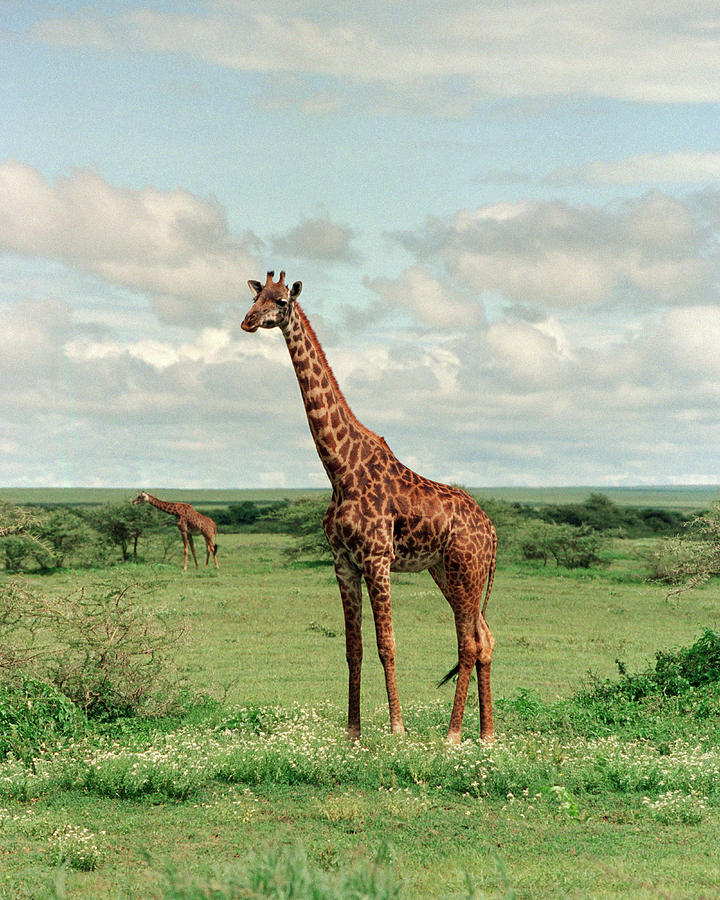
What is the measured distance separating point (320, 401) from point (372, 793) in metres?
4.12

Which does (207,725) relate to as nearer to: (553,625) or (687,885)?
(687,885)

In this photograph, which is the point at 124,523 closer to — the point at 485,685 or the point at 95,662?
the point at 95,662

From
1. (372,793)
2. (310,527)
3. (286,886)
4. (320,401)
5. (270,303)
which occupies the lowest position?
(372,793)

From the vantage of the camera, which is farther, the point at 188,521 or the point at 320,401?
the point at 188,521

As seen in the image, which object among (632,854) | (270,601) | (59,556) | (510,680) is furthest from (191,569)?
(632,854)

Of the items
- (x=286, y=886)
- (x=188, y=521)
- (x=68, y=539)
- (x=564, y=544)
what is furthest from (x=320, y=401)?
(x=68, y=539)

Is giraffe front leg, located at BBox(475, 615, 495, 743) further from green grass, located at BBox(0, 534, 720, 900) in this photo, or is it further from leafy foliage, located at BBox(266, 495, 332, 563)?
leafy foliage, located at BBox(266, 495, 332, 563)

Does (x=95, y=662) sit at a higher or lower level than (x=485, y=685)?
lower

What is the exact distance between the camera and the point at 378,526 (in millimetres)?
10242

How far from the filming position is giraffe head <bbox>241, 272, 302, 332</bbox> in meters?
10.0

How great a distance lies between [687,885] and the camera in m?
6.48

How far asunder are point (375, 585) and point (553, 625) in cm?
1332

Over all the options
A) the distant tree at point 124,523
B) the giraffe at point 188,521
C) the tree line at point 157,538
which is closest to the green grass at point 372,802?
the giraffe at point 188,521

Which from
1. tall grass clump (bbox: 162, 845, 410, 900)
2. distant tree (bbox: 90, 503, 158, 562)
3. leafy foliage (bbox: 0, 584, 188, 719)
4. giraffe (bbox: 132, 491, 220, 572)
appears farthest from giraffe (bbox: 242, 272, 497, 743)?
distant tree (bbox: 90, 503, 158, 562)
